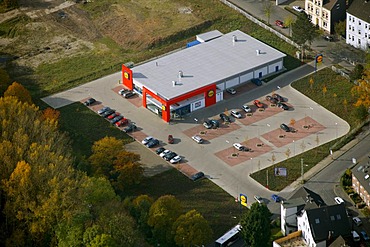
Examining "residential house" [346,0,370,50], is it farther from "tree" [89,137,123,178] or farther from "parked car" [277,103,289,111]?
"tree" [89,137,123,178]

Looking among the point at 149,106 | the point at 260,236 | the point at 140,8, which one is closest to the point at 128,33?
the point at 140,8

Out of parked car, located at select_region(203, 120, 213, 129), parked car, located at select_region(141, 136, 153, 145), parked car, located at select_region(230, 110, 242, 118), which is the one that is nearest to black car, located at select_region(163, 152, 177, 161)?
parked car, located at select_region(141, 136, 153, 145)

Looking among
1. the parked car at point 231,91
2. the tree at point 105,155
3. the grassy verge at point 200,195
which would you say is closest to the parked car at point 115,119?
the tree at point 105,155

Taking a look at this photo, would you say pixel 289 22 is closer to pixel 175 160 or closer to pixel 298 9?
pixel 298 9

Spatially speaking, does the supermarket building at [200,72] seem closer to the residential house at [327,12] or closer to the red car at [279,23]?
the red car at [279,23]

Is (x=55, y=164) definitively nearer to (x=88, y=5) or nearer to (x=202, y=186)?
(x=202, y=186)

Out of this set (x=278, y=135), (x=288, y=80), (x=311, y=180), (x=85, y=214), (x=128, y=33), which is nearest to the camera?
(x=85, y=214)
